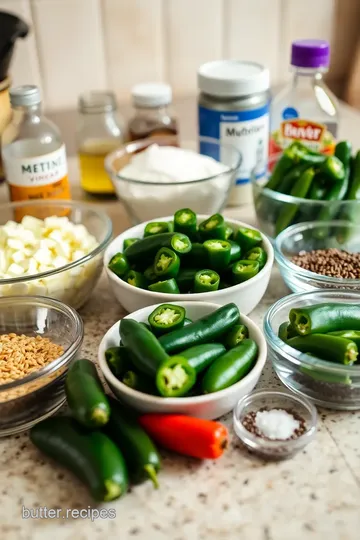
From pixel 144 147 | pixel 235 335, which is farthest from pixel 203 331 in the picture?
pixel 144 147

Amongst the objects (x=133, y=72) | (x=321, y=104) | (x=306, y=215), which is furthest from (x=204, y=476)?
(x=133, y=72)

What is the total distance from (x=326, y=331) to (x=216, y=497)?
0.91ft

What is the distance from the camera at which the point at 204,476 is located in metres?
0.74

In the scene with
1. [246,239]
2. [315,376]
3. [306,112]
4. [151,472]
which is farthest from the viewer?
[306,112]

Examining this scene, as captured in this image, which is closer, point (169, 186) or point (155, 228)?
point (155, 228)

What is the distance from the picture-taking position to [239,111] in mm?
1249

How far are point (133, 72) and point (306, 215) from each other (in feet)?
2.63

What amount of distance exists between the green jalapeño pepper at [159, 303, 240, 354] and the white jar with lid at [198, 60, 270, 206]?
455 millimetres

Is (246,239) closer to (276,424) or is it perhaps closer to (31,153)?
(276,424)

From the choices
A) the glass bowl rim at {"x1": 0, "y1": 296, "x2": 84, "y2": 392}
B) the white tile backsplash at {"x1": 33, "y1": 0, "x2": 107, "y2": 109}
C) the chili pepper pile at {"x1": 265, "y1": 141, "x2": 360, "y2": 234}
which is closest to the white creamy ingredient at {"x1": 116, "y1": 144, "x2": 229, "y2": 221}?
the chili pepper pile at {"x1": 265, "y1": 141, "x2": 360, "y2": 234}

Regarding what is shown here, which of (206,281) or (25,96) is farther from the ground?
(25,96)

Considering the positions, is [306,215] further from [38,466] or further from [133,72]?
[133,72]

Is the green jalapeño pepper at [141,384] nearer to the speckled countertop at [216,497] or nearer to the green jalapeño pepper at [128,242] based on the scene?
the speckled countertop at [216,497]

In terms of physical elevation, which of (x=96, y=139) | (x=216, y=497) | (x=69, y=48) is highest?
(x=69, y=48)
